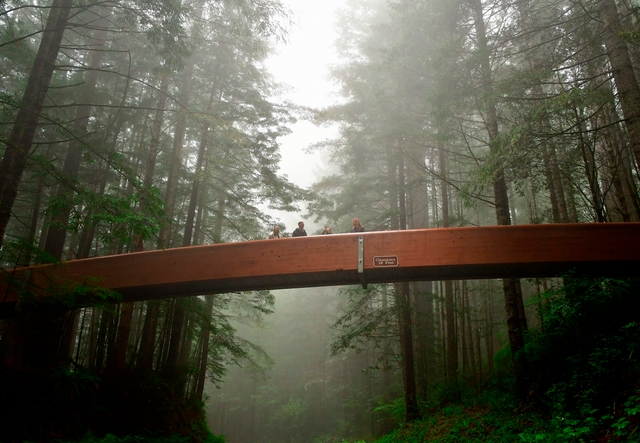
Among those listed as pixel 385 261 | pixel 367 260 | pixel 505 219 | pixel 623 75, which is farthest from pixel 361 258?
pixel 623 75

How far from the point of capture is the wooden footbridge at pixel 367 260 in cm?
543

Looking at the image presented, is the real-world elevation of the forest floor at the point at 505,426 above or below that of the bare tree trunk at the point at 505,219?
below

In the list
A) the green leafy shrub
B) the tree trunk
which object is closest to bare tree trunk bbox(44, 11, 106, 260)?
the tree trunk

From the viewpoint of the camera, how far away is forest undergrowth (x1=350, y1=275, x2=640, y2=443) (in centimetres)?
412

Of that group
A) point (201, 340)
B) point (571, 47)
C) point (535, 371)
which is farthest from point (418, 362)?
point (571, 47)

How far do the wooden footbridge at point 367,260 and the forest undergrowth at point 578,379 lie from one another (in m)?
0.51

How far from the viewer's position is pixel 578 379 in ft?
15.5

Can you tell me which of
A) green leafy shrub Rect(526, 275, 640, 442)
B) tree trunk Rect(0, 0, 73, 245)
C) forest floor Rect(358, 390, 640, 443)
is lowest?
forest floor Rect(358, 390, 640, 443)

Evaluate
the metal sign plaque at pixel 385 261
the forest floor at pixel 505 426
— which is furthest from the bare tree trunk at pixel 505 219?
the metal sign plaque at pixel 385 261

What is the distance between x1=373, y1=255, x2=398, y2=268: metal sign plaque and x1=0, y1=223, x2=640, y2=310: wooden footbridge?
1cm

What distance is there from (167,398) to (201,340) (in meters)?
5.08

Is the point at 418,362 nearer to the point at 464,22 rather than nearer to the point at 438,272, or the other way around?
the point at 438,272

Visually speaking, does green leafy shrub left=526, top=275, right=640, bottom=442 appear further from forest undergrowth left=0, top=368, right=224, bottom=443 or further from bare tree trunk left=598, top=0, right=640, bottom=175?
forest undergrowth left=0, top=368, right=224, bottom=443

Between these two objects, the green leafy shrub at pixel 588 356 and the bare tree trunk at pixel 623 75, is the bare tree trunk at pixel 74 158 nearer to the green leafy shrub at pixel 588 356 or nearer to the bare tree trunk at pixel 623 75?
the green leafy shrub at pixel 588 356
